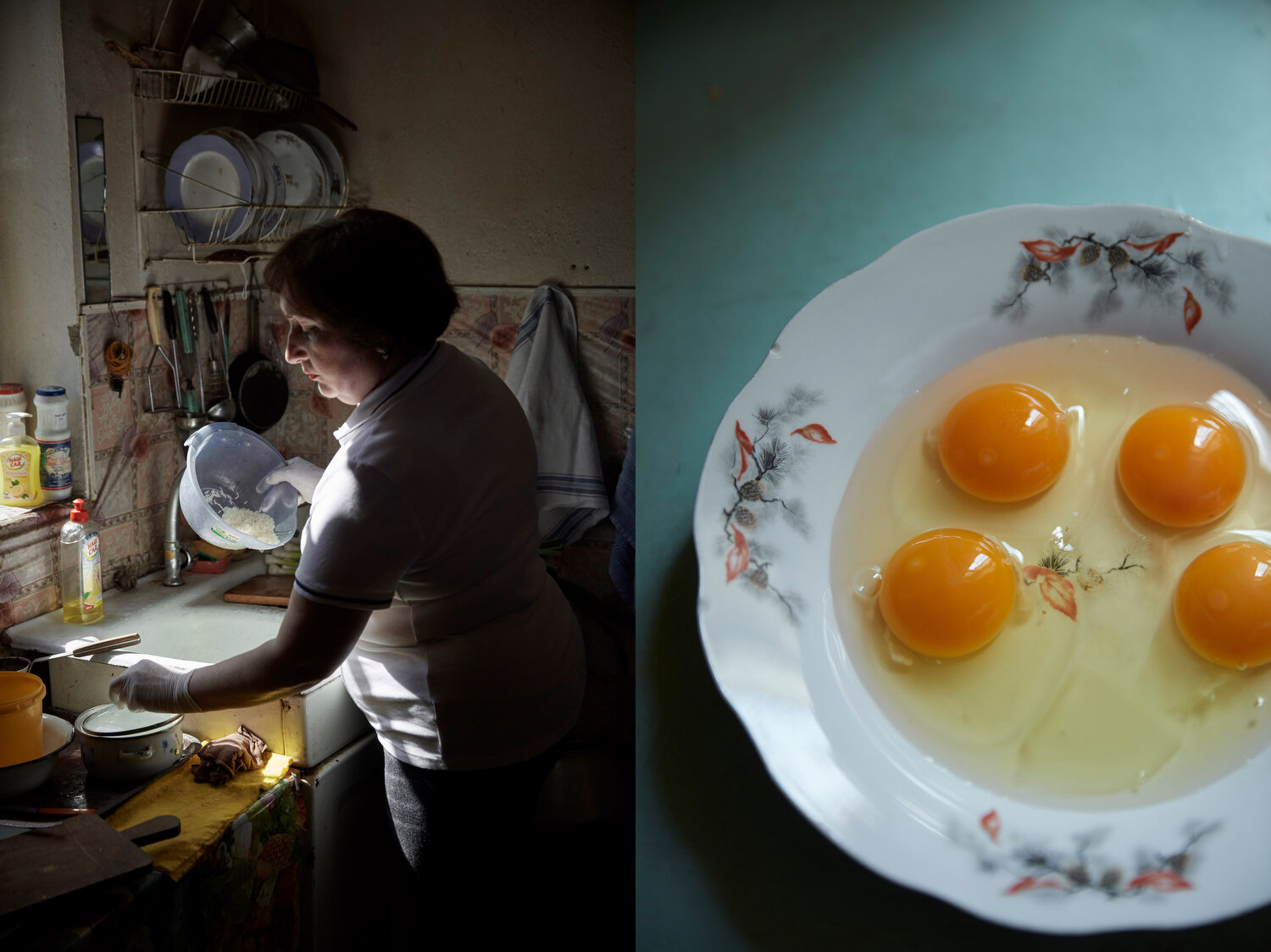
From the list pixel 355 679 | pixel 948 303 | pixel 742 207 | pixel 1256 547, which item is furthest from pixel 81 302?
pixel 1256 547

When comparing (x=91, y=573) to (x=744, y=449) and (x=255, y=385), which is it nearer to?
(x=255, y=385)

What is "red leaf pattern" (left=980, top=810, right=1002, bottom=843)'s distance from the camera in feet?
2.44

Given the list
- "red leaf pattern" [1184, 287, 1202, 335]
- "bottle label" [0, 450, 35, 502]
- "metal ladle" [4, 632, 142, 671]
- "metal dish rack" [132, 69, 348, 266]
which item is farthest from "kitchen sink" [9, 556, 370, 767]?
"red leaf pattern" [1184, 287, 1202, 335]

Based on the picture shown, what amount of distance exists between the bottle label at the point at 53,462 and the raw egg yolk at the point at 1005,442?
77.2 inches

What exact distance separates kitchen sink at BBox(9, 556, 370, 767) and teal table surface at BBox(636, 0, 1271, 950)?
105 centimetres

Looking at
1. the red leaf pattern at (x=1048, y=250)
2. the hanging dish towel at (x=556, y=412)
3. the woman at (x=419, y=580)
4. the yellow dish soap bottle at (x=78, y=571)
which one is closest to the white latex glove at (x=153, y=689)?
the woman at (x=419, y=580)

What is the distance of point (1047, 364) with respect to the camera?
0.87m

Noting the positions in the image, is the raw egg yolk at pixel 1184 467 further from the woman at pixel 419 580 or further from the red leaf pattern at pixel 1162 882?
the woman at pixel 419 580

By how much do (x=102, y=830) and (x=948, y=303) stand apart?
1.48 meters

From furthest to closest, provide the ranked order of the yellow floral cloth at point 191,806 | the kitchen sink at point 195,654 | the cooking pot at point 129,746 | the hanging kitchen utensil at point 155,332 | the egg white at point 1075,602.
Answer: the hanging kitchen utensil at point 155,332 < the kitchen sink at point 195,654 < the cooking pot at point 129,746 < the yellow floral cloth at point 191,806 < the egg white at point 1075,602

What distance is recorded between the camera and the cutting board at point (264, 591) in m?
2.15

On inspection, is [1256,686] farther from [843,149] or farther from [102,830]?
[102,830]

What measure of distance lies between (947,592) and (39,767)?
160 centimetres

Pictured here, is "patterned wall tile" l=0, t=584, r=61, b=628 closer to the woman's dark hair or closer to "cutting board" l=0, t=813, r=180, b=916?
"cutting board" l=0, t=813, r=180, b=916
